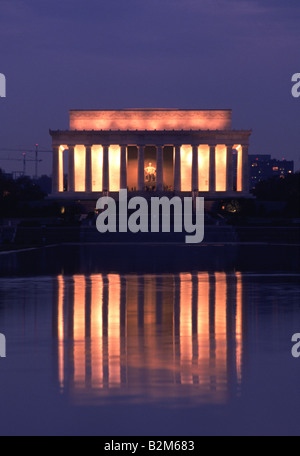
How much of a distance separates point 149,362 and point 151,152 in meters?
110

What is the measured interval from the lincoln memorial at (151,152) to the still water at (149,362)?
91796 mm

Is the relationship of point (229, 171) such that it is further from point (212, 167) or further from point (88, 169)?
point (88, 169)

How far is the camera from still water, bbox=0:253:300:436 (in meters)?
10.0

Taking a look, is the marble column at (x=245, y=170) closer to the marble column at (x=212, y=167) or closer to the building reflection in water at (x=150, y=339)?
the marble column at (x=212, y=167)

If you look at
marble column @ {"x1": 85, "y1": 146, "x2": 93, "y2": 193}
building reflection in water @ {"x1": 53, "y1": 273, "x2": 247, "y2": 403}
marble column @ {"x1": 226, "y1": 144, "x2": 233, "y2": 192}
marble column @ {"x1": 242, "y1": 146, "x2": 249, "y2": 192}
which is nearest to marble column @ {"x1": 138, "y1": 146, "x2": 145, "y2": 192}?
marble column @ {"x1": 85, "y1": 146, "x2": 93, "y2": 193}

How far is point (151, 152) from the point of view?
123438 mm

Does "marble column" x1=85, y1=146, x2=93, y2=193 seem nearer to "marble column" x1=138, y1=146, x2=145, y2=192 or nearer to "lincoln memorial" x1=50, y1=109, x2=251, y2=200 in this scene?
"lincoln memorial" x1=50, y1=109, x2=251, y2=200

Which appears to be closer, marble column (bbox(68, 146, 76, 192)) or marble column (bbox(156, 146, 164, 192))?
marble column (bbox(156, 146, 164, 192))

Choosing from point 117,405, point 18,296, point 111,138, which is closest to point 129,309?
point 18,296

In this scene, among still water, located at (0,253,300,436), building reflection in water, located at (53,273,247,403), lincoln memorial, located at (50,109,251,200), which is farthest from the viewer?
lincoln memorial, located at (50,109,251,200)

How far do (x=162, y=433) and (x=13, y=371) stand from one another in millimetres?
4622

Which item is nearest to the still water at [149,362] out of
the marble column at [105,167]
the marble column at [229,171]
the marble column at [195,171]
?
the marble column at [195,171]

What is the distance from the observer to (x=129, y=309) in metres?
21.8

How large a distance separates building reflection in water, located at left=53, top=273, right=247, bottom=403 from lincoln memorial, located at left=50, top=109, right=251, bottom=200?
8900 cm
